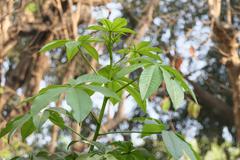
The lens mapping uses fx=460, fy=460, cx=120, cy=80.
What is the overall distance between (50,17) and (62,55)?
0.85 meters

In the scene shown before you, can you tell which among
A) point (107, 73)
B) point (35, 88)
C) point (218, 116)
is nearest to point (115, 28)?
point (107, 73)

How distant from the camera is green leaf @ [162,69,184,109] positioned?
0.85 metres

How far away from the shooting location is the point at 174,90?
860 mm

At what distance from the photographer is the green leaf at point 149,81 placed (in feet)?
2.78

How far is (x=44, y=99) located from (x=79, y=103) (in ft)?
0.20

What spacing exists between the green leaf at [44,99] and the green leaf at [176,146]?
0.73ft

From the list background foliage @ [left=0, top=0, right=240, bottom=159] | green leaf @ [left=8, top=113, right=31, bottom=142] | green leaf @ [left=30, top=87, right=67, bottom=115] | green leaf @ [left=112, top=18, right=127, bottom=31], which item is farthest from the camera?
background foliage @ [left=0, top=0, right=240, bottom=159]

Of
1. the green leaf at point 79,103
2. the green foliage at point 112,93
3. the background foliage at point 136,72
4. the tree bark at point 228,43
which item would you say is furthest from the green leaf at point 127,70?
the tree bark at point 228,43

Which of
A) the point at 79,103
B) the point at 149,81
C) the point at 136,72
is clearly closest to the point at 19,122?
the point at 79,103

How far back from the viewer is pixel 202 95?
622 cm

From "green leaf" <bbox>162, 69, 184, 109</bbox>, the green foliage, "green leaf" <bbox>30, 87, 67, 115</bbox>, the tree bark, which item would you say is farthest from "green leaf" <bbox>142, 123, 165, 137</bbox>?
the tree bark

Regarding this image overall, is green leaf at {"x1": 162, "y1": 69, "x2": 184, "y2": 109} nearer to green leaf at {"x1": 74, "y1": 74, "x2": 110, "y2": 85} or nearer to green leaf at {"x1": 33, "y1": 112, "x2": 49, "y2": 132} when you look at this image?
green leaf at {"x1": 74, "y1": 74, "x2": 110, "y2": 85}

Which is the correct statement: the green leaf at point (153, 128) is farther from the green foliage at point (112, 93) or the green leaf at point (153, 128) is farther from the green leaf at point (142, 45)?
the green leaf at point (142, 45)

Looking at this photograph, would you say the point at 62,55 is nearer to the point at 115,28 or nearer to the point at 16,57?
the point at 16,57
